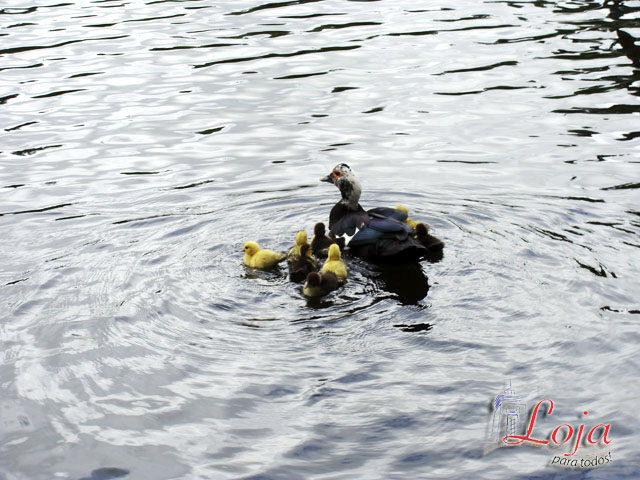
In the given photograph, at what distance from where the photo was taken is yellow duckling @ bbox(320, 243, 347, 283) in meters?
7.73

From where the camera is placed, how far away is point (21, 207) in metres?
10.0

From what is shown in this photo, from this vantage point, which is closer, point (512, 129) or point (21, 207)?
point (21, 207)

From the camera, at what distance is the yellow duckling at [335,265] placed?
7.73 metres

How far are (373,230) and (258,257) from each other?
1.20 m

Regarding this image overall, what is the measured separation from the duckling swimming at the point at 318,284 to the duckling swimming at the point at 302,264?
34 cm

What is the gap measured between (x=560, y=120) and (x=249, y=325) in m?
7.36

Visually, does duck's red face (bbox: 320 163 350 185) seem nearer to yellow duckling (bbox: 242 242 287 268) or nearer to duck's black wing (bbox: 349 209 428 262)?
duck's black wing (bbox: 349 209 428 262)

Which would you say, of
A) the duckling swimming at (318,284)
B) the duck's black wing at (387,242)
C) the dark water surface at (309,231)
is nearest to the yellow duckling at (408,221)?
the duck's black wing at (387,242)

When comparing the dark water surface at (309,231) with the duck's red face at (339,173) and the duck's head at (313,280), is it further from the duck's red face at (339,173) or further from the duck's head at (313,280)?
the duck's red face at (339,173)

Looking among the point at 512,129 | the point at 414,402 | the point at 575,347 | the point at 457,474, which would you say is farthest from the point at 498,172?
the point at 457,474

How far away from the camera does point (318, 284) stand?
7.27 metres

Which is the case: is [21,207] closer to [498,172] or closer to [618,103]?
[498,172]

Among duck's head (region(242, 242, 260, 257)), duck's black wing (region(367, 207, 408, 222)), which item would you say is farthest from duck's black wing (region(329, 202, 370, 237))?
duck's head (region(242, 242, 260, 257))

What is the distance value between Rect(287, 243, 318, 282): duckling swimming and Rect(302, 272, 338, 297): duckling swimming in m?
0.34
